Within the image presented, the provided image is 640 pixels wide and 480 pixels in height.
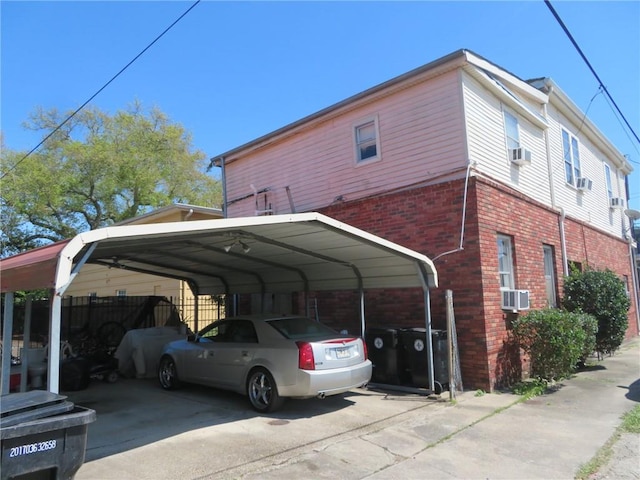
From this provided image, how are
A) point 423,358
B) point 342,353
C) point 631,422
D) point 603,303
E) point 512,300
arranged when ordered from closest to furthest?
point 631,422 → point 342,353 → point 423,358 → point 512,300 → point 603,303

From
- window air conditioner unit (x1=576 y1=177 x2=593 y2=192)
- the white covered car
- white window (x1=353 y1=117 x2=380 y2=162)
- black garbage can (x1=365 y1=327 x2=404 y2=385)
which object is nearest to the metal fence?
the white covered car

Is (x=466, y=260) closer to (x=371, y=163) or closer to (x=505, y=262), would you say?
(x=505, y=262)

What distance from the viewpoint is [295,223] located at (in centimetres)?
664

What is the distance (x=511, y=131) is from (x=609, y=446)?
789 cm

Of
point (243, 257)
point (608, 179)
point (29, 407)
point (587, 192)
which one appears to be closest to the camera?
point (29, 407)

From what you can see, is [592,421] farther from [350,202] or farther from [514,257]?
[350,202]

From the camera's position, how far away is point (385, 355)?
9.04 metres

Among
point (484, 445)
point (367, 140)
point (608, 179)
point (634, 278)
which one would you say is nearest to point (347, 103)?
point (367, 140)

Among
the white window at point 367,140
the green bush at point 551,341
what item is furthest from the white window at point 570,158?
the green bush at point 551,341

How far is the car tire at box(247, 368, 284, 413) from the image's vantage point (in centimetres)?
698

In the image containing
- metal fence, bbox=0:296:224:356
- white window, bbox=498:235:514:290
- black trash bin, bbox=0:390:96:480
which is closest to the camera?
black trash bin, bbox=0:390:96:480

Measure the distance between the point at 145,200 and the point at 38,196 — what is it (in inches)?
217

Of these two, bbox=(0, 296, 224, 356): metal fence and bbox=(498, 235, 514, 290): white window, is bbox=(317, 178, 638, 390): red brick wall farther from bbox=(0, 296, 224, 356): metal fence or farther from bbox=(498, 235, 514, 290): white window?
bbox=(0, 296, 224, 356): metal fence

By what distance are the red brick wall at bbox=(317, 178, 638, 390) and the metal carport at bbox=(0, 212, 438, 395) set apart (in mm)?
1000
